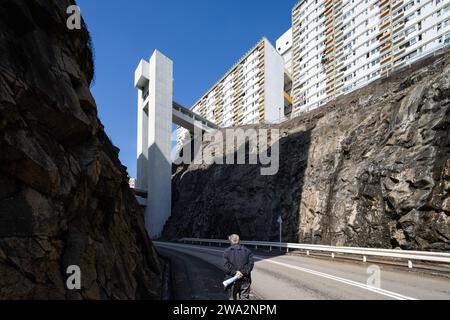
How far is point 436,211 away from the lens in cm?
1459

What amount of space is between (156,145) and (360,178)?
3360 cm

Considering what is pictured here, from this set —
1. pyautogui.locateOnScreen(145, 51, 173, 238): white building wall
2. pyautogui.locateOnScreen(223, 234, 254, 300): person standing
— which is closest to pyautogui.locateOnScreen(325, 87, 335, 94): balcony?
pyautogui.locateOnScreen(145, 51, 173, 238): white building wall

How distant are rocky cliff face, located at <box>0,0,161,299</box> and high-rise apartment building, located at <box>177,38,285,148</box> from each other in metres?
60.0

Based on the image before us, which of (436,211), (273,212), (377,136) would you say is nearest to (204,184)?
(273,212)

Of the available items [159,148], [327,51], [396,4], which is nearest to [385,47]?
[396,4]

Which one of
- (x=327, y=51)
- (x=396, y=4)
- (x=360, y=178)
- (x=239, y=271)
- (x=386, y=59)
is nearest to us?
(x=239, y=271)

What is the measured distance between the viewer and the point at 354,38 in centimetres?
6256

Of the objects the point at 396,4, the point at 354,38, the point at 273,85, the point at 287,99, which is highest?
the point at 396,4

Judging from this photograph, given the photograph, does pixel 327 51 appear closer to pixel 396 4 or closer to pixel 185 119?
pixel 396 4

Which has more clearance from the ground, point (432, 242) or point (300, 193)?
point (300, 193)

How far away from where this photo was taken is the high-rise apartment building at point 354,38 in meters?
50.1

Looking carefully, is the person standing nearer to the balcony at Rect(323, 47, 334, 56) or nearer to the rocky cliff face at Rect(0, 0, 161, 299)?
the rocky cliff face at Rect(0, 0, 161, 299)
